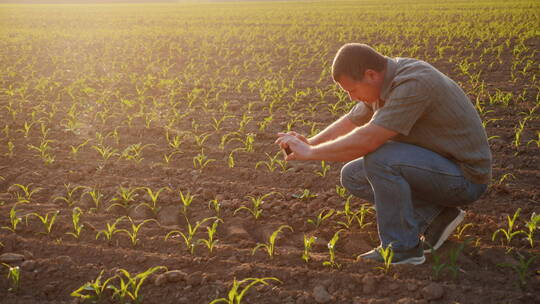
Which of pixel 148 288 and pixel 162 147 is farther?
pixel 162 147

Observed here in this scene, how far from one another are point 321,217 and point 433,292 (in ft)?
4.63

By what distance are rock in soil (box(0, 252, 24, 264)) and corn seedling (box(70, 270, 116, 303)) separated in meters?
0.66

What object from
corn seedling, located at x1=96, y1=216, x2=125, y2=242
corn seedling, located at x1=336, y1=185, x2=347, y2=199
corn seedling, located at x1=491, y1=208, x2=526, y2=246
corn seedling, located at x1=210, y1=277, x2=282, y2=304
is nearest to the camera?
corn seedling, located at x1=210, y1=277, x2=282, y2=304

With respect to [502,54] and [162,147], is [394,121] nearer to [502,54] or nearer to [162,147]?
[162,147]

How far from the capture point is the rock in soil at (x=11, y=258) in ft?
11.8

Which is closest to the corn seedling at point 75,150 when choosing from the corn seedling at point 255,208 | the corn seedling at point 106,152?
the corn seedling at point 106,152

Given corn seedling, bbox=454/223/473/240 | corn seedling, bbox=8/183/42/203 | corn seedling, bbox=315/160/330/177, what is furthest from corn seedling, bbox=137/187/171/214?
corn seedling, bbox=454/223/473/240

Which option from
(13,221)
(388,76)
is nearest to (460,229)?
(388,76)

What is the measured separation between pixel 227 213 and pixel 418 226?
5.57 feet

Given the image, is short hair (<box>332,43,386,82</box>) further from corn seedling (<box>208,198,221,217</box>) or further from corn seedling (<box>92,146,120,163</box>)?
corn seedling (<box>92,146,120,163</box>)

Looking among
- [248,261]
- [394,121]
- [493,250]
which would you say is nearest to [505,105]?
[493,250]

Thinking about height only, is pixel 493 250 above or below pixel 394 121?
below

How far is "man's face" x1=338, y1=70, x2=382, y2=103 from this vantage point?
340 centimetres

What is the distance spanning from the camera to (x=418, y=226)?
3686mm
